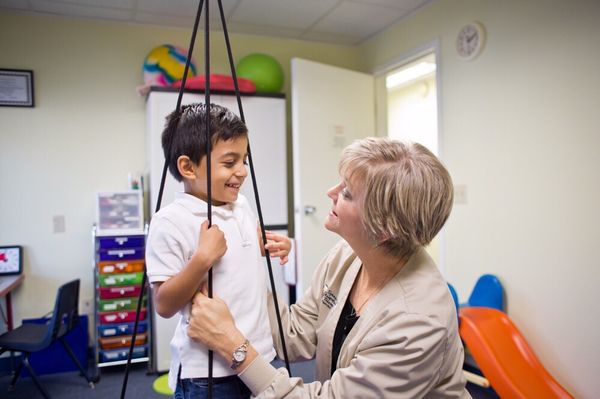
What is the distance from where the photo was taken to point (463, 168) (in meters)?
2.91

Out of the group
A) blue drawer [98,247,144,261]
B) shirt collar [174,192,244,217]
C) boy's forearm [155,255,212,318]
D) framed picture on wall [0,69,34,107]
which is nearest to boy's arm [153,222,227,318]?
boy's forearm [155,255,212,318]

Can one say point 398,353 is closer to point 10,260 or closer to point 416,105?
point 10,260

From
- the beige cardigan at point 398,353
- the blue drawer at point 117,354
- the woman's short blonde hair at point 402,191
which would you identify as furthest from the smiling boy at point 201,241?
the blue drawer at point 117,354

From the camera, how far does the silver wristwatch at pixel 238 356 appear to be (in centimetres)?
90

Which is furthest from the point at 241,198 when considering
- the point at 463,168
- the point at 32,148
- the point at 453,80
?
the point at 32,148

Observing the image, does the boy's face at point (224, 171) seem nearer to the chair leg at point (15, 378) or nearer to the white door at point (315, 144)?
the white door at point (315, 144)

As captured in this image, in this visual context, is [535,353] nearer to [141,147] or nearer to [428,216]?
[428,216]

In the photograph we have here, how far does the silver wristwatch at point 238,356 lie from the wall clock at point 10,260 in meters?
2.92

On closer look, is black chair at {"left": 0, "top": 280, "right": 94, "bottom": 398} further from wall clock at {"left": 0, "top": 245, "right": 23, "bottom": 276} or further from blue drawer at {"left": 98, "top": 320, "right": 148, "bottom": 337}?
wall clock at {"left": 0, "top": 245, "right": 23, "bottom": 276}

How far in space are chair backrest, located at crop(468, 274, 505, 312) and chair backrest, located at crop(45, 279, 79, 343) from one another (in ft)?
8.36

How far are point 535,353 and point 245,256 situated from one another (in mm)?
2201

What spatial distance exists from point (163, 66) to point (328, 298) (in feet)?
8.88

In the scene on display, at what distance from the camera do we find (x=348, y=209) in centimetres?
107

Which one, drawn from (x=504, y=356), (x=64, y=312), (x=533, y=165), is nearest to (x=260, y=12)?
(x=533, y=165)
